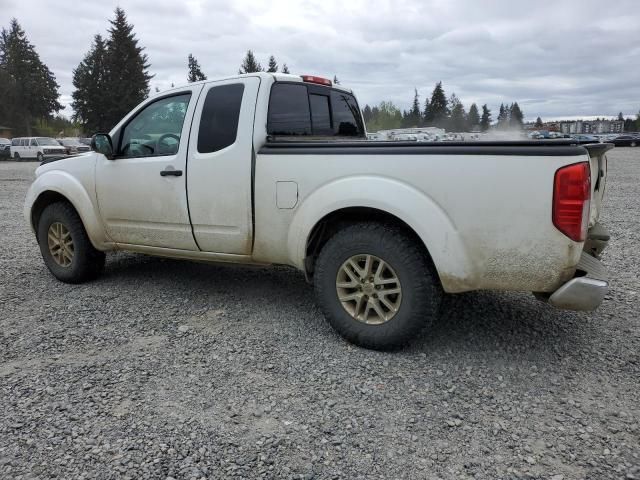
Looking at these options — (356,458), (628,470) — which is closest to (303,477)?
(356,458)

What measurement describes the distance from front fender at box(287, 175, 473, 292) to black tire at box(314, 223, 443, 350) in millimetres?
142

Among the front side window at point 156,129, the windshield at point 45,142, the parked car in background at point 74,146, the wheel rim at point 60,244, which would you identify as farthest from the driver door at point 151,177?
the windshield at point 45,142

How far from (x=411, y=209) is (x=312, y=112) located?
1810 mm

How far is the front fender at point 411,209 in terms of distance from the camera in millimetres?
3043

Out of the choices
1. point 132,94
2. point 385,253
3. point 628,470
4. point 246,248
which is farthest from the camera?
point 132,94

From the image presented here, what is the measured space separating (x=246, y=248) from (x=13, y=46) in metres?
77.7

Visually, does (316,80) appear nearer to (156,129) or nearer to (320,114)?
(320,114)

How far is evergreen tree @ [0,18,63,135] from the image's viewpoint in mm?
62844

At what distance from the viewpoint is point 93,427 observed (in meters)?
2.63

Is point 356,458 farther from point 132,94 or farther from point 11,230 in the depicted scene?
point 132,94

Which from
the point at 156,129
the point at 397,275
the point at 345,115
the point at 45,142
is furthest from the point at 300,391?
the point at 45,142

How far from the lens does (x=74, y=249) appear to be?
4.95 metres

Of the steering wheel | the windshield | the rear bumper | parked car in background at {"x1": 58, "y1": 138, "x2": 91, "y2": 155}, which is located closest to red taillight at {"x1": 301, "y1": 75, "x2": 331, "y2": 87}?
the steering wheel

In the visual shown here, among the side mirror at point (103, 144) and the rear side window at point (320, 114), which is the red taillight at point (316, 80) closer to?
the rear side window at point (320, 114)
